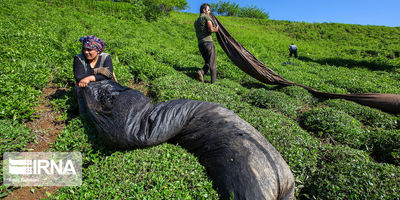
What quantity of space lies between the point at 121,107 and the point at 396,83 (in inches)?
376

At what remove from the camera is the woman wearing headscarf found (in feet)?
10.2

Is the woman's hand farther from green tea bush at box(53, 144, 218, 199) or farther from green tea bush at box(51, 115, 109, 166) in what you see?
green tea bush at box(53, 144, 218, 199)

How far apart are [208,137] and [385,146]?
9.72 ft

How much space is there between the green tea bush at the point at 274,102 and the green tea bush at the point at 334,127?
0.37 metres

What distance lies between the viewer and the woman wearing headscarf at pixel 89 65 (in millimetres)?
3123

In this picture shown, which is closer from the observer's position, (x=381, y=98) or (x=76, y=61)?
(x=76, y=61)

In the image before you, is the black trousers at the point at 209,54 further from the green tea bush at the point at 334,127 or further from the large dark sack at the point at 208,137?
the large dark sack at the point at 208,137

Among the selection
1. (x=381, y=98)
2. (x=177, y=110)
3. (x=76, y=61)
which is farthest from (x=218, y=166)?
(x=381, y=98)

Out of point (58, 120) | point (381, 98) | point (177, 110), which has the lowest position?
point (58, 120)

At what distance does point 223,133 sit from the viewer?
2.28 metres

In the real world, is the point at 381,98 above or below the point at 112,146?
above

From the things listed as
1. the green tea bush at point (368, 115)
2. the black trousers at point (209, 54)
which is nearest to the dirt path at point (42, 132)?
the black trousers at point (209, 54)

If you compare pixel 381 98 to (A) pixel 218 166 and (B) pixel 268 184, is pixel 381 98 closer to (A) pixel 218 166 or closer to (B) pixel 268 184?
(B) pixel 268 184

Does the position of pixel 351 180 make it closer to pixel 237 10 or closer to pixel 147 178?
pixel 147 178
